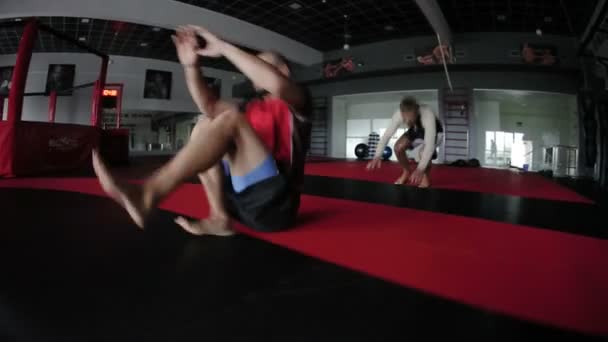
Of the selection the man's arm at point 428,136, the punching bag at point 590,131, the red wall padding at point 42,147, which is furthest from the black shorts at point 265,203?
the punching bag at point 590,131

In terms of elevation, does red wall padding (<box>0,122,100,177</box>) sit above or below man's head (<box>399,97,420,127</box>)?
below

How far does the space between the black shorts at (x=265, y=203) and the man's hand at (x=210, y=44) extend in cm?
48

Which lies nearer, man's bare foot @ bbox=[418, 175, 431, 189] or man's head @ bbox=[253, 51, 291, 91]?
man's head @ bbox=[253, 51, 291, 91]

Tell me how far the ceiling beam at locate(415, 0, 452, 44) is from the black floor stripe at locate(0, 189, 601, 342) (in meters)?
6.74

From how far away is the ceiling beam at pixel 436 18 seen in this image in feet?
19.6

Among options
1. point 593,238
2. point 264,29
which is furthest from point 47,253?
point 264,29

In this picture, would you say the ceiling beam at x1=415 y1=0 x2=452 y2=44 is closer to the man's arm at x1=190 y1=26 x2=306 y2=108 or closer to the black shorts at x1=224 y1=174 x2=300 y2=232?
the man's arm at x1=190 y1=26 x2=306 y2=108

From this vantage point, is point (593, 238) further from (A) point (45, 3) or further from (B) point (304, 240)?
(A) point (45, 3)

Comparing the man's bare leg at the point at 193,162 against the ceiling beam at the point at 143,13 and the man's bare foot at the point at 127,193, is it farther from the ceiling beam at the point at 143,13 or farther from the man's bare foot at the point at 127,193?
the ceiling beam at the point at 143,13

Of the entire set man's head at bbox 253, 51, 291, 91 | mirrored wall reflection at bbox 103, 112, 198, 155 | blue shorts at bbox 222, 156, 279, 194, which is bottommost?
blue shorts at bbox 222, 156, 279, 194

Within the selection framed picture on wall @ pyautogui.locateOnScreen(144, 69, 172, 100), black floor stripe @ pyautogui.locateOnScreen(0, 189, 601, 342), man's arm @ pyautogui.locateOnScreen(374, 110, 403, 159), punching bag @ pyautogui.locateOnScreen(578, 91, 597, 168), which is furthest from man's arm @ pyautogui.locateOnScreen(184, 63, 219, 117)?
framed picture on wall @ pyautogui.locateOnScreen(144, 69, 172, 100)

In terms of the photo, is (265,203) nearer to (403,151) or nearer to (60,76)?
(403,151)

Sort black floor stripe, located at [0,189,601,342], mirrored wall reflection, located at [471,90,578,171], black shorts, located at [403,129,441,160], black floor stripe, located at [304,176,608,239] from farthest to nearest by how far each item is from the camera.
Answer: mirrored wall reflection, located at [471,90,578,171]
black shorts, located at [403,129,441,160]
black floor stripe, located at [304,176,608,239]
black floor stripe, located at [0,189,601,342]

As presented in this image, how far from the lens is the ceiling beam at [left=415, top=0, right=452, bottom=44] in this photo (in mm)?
5975
